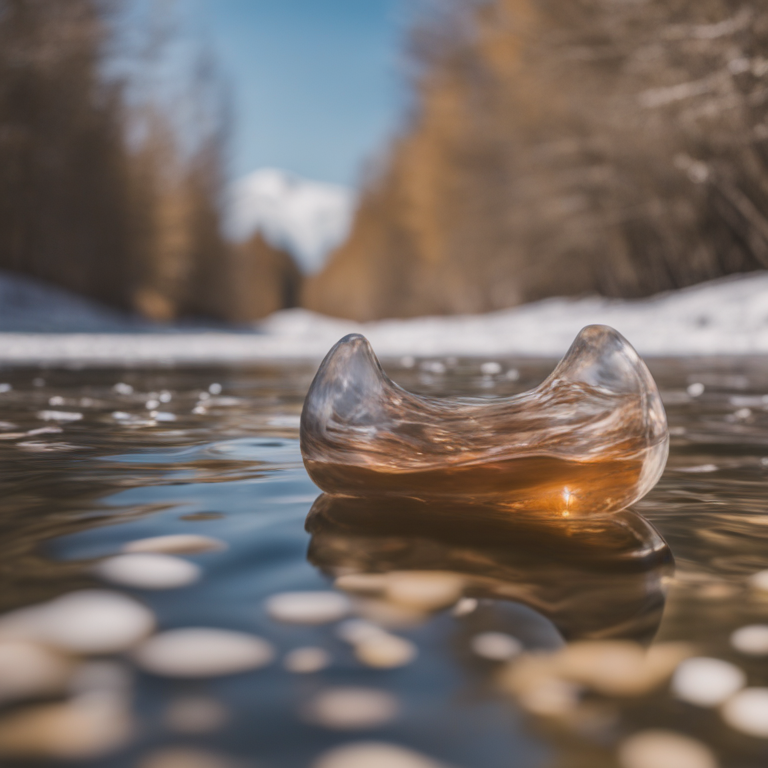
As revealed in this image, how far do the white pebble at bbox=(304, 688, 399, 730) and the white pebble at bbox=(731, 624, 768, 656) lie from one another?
0.31 metres

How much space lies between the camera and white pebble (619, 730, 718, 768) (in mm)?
481

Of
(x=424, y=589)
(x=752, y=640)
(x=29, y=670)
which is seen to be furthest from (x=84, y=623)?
(x=752, y=640)

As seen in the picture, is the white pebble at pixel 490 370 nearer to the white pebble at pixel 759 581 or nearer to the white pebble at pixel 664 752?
the white pebble at pixel 759 581

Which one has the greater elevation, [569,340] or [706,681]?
[569,340]

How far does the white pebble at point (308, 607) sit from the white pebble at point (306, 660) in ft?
0.20

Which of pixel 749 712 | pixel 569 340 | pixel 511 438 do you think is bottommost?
pixel 749 712

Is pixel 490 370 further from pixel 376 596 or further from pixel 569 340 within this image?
pixel 376 596

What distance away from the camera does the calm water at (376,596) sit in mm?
502

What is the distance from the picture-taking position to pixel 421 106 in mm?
20016

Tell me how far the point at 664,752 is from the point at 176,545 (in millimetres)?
598

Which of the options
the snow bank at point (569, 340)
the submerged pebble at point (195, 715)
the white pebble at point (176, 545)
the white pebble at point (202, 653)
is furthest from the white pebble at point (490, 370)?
the submerged pebble at point (195, 715)

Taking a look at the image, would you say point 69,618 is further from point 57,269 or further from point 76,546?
point 57,269

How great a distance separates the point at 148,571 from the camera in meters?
0.82

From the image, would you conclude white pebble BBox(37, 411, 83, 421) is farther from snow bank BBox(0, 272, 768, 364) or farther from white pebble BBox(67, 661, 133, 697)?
snow bank BBox(0, 272, 768, 364)
